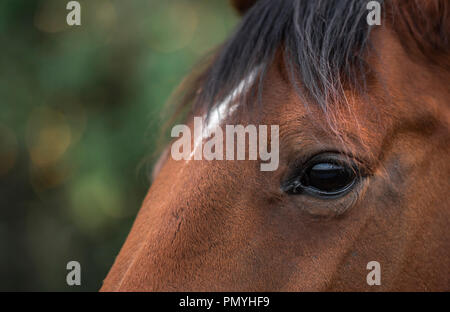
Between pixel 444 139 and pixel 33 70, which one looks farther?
pixel 33 70

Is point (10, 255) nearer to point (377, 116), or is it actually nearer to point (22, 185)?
point (22, 185)

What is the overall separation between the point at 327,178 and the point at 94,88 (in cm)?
344

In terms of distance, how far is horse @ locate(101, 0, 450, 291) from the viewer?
3.64 ft

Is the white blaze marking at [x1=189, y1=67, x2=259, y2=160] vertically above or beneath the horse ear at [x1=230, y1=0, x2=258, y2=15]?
beneath

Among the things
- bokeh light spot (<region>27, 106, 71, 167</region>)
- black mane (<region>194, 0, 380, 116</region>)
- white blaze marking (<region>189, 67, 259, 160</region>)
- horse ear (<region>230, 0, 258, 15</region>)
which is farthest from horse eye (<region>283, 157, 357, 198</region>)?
bokeh light spot (<region>27, 106, 71, 167</region>)

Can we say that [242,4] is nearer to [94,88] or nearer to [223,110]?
[223,110]

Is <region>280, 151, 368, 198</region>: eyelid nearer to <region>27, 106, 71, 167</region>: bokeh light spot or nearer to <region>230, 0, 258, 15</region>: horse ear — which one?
<region>230, 0, 258, 15</region>: horse ear

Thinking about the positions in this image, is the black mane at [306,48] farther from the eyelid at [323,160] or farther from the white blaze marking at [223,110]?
the eyelid at [323,160]

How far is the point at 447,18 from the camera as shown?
1.25 m

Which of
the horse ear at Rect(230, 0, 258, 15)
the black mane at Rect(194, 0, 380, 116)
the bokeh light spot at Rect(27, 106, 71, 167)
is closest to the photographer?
the black mane at Rect(194, 0, 380, 116)

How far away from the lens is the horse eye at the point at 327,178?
1.14 m

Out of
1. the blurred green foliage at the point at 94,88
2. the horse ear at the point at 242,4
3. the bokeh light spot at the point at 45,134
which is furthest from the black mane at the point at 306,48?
the bokeh light spot at the point at 45,134
